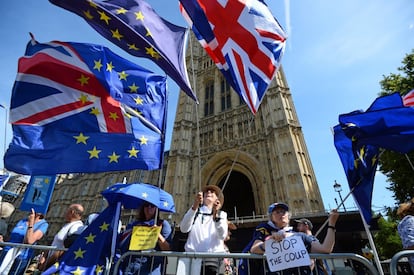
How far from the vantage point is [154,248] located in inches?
109

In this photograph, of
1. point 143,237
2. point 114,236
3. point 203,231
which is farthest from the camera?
point 114,236

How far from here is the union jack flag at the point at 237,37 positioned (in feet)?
13.2

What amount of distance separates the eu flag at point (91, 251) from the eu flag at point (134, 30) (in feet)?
7.40

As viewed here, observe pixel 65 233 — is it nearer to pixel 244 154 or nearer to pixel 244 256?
pixel 244 256

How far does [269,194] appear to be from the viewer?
49.4ft

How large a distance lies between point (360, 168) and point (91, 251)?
148 inches

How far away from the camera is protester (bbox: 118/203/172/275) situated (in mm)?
2518

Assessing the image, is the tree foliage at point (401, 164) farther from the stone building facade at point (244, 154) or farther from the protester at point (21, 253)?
the protester at point (21, 253)

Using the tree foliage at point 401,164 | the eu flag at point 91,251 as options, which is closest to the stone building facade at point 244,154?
the tree foliage at point 401,164

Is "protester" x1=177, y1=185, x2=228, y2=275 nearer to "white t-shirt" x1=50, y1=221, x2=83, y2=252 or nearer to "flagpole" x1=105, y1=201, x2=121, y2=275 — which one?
"flagpole" x1=105, y1=201, x2=121, y2=275

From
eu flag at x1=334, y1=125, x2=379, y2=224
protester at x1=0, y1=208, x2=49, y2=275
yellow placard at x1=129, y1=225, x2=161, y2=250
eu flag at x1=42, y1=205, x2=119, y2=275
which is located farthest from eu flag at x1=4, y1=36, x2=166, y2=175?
eu flag at x1=334, y1=125, x2=379, y2=224

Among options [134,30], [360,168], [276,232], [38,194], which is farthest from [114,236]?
[38,194]

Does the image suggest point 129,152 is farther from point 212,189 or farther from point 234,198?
point 234,198

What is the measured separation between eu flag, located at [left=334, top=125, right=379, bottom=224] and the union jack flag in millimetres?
1736
